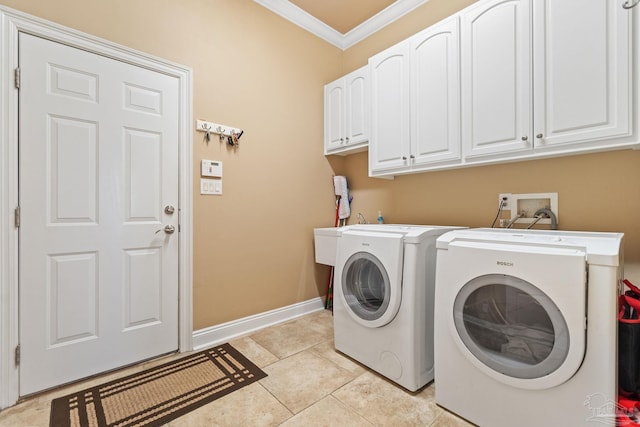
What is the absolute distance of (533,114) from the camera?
1.63m

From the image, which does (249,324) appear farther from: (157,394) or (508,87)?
(508,87)

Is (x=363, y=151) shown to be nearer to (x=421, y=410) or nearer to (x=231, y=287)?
(x=231, y=287)

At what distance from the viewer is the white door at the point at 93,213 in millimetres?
1582

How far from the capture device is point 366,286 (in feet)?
6.32

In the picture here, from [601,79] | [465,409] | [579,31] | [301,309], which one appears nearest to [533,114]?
[601,79]

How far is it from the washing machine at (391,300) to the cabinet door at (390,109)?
27.9 inches

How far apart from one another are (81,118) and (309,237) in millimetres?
1928

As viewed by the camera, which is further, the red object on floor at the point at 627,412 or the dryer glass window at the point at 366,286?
the dryer glass window at the point at 366,286

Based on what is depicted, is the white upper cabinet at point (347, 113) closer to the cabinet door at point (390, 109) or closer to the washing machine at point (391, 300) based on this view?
the cabinet door at point (390, 109)

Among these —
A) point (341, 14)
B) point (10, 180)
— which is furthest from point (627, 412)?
point (341, 14)

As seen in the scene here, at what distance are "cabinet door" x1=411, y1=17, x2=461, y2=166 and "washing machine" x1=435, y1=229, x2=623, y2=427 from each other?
764mm

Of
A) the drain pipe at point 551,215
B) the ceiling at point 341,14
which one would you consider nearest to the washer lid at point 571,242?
the drain pipe at point 551,215

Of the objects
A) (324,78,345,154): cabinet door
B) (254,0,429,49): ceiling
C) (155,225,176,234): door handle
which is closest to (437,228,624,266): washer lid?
(324,78,345,154): cabinet door

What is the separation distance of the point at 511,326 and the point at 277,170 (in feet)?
6.66
